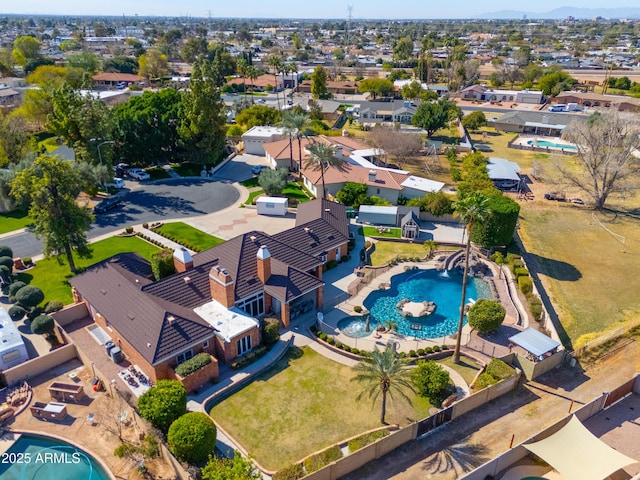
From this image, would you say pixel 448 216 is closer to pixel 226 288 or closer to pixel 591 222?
pixel 591 222

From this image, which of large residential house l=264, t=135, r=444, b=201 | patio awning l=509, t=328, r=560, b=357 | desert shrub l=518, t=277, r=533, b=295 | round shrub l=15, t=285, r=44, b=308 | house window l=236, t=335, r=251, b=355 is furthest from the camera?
large residential house l=264, t=135, r=444, b=201

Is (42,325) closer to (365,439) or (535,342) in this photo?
(365,439)

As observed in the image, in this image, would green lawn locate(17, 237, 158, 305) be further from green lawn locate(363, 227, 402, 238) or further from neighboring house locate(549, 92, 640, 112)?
neighboring house locate(549, 92, 640, 112)

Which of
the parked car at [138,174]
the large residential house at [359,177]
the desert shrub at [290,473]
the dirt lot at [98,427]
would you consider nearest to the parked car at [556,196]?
the large residential house at [359,177]

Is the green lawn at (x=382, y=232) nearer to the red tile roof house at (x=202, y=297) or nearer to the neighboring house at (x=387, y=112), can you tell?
the red tile roof house at (x=202, y=297)

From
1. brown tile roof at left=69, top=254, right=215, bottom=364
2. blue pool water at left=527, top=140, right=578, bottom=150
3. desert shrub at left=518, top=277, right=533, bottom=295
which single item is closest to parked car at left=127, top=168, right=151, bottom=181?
brown tile roof at left=69, top=254, right=215, bottom=364

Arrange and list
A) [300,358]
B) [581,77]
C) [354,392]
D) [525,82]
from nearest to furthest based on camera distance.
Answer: [354,392], [300,358], [525,82], [581,77]

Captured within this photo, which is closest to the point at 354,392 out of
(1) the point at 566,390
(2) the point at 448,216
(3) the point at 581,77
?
(1) the point at 566,390
